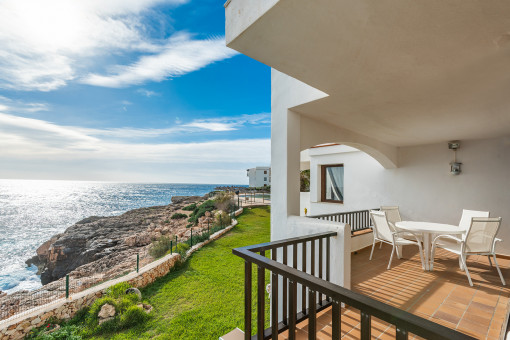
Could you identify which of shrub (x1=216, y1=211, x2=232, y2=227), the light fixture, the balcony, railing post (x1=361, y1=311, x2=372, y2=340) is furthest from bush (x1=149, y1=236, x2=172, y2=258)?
the light fixture

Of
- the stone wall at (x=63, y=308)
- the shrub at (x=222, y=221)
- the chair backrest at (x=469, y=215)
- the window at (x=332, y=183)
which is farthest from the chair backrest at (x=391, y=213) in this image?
the shrub at (x=222, y=221)

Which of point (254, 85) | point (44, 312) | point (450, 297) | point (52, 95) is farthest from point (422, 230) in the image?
point (52, 95)

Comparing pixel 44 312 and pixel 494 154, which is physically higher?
pixel 494 154

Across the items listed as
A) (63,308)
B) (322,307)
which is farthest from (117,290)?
(322,307)

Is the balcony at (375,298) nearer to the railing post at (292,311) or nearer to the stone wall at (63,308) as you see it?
the railing post at (292,311)

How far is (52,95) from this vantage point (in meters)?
23.0

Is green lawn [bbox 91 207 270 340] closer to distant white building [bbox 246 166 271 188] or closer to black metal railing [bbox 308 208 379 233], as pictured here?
black metal railing [bbox 308 208 379 233]

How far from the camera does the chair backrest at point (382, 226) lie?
429cm

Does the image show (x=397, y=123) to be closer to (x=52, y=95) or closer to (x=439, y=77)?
(x=439, y=77)

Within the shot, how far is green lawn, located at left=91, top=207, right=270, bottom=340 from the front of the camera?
4.62m

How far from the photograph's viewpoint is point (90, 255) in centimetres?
1336

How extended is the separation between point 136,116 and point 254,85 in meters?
20.1

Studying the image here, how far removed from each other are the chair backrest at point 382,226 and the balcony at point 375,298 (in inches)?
20.7

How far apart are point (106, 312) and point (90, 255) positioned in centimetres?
1040
